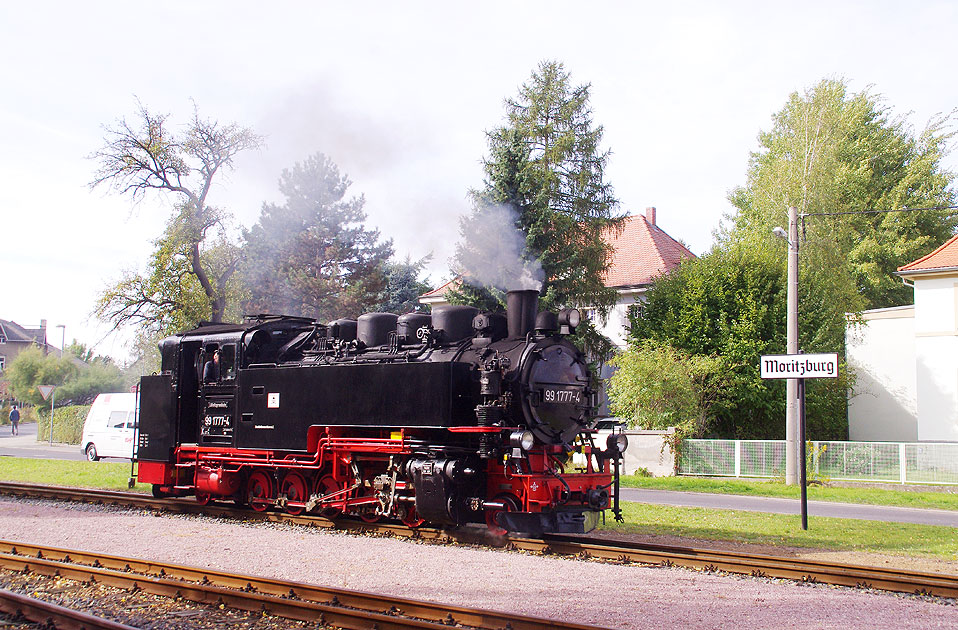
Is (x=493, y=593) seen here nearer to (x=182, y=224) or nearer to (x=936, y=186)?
(x=182, y=224)

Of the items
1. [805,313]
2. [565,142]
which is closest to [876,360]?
[805,313]

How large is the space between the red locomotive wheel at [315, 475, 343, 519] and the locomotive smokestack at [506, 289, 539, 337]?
11.1 feet

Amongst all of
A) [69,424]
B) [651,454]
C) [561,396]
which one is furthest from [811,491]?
[69,424]

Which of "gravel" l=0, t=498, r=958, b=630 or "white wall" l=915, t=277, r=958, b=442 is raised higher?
"white wall" l=915, t=277, r=958, b=442

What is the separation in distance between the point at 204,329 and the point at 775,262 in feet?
68.3

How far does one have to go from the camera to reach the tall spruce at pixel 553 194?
71.6 feet

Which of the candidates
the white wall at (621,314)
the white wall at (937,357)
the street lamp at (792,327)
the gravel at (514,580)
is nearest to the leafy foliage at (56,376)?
the white wall at (621,314)

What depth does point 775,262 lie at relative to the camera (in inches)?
1096

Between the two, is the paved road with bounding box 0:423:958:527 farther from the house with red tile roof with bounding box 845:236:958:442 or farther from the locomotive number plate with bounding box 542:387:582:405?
the house with red tile roof with bounding box 845:236:958:442

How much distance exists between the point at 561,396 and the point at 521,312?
3.97ft

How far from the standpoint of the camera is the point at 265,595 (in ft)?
21.2

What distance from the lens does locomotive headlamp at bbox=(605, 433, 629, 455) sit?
10.6 metres

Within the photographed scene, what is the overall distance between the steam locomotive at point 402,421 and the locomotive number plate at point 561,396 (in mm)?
24

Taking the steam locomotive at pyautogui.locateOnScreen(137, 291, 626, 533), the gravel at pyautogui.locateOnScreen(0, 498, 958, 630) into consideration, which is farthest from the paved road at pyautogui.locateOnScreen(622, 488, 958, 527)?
the gravel at pyautogui.locateOnScreen(0, 498, 958, 630)
